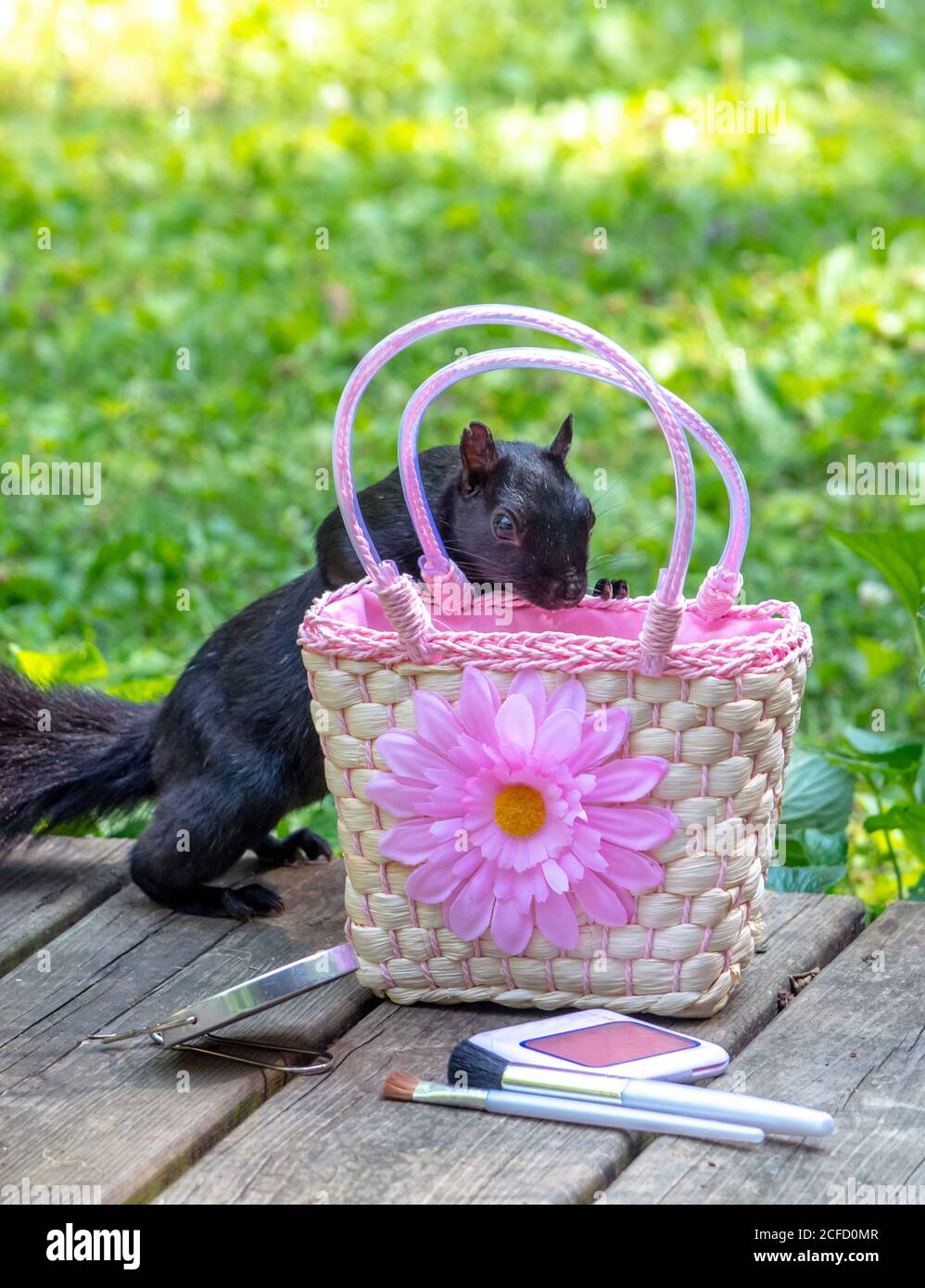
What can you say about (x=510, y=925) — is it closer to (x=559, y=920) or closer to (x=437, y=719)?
(x=559, y=920)

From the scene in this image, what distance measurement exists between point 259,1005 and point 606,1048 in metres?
0.36

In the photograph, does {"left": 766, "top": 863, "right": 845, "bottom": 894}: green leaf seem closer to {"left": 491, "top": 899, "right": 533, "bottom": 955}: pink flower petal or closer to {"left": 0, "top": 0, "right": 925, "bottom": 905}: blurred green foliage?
{"left": 0, "top": 0, "right": 925, "bottom": 905}: blurred green foliage

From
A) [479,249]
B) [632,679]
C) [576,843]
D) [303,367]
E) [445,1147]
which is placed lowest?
[445,1147]

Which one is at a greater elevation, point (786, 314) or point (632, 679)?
point (786, 314)

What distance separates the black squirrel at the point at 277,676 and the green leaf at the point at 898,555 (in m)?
0.46

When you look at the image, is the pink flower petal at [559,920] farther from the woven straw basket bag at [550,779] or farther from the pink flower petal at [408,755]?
the pink flower petal at [408,755]

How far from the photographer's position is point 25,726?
2477 mm

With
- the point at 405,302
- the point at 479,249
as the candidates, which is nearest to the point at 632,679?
the point at 405,302

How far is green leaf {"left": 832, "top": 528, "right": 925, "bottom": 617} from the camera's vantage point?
247 cm

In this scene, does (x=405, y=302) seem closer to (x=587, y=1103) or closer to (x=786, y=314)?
(x=786, y=314)

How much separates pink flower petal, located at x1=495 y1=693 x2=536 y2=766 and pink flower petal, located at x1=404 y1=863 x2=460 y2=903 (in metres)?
0.15

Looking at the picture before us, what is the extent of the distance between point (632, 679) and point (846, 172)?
469 cm

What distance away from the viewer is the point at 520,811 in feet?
6.03

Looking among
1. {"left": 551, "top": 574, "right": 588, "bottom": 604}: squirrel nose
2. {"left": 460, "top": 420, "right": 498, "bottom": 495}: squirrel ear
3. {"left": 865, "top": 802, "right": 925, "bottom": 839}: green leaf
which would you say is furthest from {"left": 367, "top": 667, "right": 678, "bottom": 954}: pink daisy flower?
{"left": 865, "top": 802, "right": 925, "bottom": 839}: green leaf
